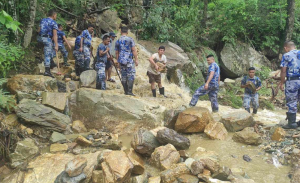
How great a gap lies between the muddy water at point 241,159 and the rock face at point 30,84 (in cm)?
242

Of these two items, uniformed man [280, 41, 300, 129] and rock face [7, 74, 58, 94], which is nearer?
uniformed man [280, 41, 300, 129]

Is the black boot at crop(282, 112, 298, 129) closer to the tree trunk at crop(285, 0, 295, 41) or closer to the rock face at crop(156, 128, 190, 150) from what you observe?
the rock face at crop(156, 128, 190, 150)

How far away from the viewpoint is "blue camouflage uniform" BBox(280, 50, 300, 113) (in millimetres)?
4844

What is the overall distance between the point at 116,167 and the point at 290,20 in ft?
48.1

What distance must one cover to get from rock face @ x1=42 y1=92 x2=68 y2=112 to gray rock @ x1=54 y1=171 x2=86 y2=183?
6.92ft

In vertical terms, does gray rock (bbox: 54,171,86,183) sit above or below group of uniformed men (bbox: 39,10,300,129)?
below

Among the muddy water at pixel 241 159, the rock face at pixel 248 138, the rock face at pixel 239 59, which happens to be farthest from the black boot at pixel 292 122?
the rock face at pixel 239 59

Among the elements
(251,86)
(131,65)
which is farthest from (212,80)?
(131,65)

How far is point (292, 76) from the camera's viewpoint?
16.1ft

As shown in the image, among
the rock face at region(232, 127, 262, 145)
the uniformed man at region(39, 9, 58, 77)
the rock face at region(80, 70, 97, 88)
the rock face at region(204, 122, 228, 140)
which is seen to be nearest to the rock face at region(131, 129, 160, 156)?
the rock face at region(204, 122, 228, 140)

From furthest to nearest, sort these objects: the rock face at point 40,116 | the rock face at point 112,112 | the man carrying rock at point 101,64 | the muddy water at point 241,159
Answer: the man carrying rock at point 101,64 → the rock face at point 112,112 → the rock face at point 40,116 → the muddy water at point 241,159

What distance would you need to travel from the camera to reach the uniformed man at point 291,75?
191 inches

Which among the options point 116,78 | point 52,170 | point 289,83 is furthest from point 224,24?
point 52,170

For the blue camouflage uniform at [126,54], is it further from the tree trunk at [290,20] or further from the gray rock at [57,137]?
the tree trunk at [290,20]
